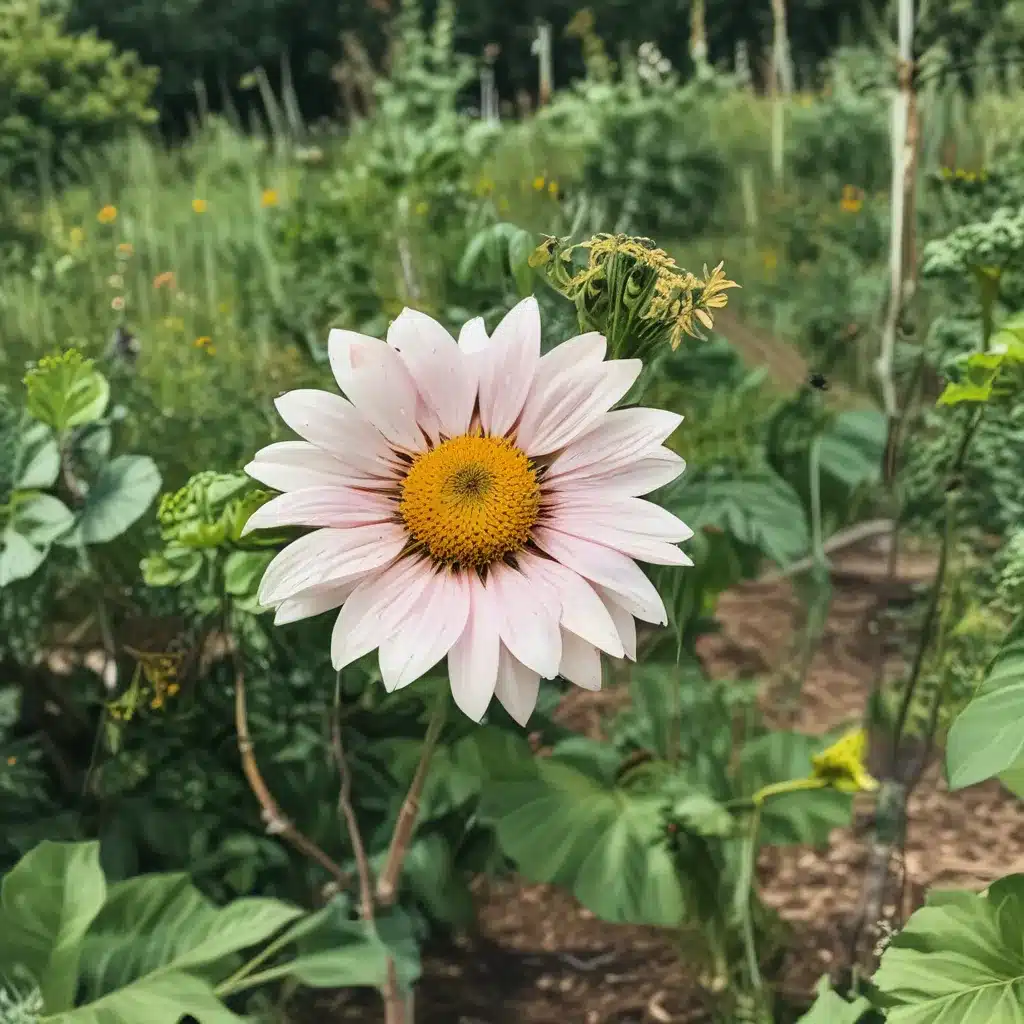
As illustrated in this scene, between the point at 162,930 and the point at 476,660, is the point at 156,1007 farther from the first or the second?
the point at 476,660

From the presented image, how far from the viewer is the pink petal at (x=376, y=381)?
1.49 feet

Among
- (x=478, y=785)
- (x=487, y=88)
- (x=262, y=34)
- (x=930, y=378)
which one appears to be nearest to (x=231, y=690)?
(x=478, y=785)

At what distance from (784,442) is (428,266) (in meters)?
0.47

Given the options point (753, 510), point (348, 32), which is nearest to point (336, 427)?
point (753, 510)

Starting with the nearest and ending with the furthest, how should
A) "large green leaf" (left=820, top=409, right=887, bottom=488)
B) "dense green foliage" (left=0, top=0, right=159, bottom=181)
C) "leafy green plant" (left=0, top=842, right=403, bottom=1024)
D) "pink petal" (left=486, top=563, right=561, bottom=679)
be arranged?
"pink petal" (left=486, top=563, right=561, bottom=679) < "leafy green plant" (left=0, top=842, right=403, bottom=1024) < "large green leaf" (left=820, top=409, right=887, bottom=488) < "dense green foliage" (left=0, top=0, right=159, bottom=181)

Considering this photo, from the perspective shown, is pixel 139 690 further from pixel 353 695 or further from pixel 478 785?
pixel 478 785

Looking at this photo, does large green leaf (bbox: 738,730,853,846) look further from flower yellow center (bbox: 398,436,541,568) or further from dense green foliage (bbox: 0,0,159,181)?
dense green foliage (bbox: 0,0,159,181)

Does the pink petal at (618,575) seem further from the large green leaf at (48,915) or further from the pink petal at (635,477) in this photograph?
the large green leaf at (48,915)

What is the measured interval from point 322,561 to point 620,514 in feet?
0.41

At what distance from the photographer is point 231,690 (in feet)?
2.84

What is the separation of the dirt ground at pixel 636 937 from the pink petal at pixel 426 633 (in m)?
0.58

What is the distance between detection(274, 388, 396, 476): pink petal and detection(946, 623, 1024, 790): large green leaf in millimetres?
300

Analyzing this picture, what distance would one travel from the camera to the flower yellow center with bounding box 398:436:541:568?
0.47 meters

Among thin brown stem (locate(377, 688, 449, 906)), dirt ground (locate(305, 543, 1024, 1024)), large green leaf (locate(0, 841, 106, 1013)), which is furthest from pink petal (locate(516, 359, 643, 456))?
dirt ground (locate(305, 543, 1024, 1024))
